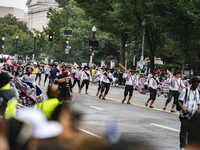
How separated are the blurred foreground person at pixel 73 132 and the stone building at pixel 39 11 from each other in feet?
409

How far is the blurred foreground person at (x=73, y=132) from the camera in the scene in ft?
7.48

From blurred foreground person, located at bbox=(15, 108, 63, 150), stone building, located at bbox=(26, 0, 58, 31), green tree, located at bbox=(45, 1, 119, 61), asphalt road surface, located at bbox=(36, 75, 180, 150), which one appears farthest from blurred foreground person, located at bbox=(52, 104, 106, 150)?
stone building, located at bbox=(26, 0, 58, 31)

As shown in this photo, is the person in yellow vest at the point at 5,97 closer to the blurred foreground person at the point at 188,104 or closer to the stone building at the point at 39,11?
the blurred foreground person at the point at 188,104

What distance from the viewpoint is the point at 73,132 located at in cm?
296

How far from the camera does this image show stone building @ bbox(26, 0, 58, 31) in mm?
128000

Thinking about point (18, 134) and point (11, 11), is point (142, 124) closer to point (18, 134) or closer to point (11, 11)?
point (18, 134)

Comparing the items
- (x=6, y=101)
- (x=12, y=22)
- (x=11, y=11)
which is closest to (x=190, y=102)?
(x=6, y=101)

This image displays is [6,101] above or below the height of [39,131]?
below

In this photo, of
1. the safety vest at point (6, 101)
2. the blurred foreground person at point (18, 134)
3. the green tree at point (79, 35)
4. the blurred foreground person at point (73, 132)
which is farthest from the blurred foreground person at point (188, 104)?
the green tree at point (79, 35)

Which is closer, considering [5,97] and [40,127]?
[40,127]

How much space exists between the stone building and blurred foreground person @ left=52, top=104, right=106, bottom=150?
124787 mm

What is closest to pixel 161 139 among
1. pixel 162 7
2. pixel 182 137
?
pixel 182 137

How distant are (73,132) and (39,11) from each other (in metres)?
132

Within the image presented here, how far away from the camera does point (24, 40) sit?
94.1 metres
